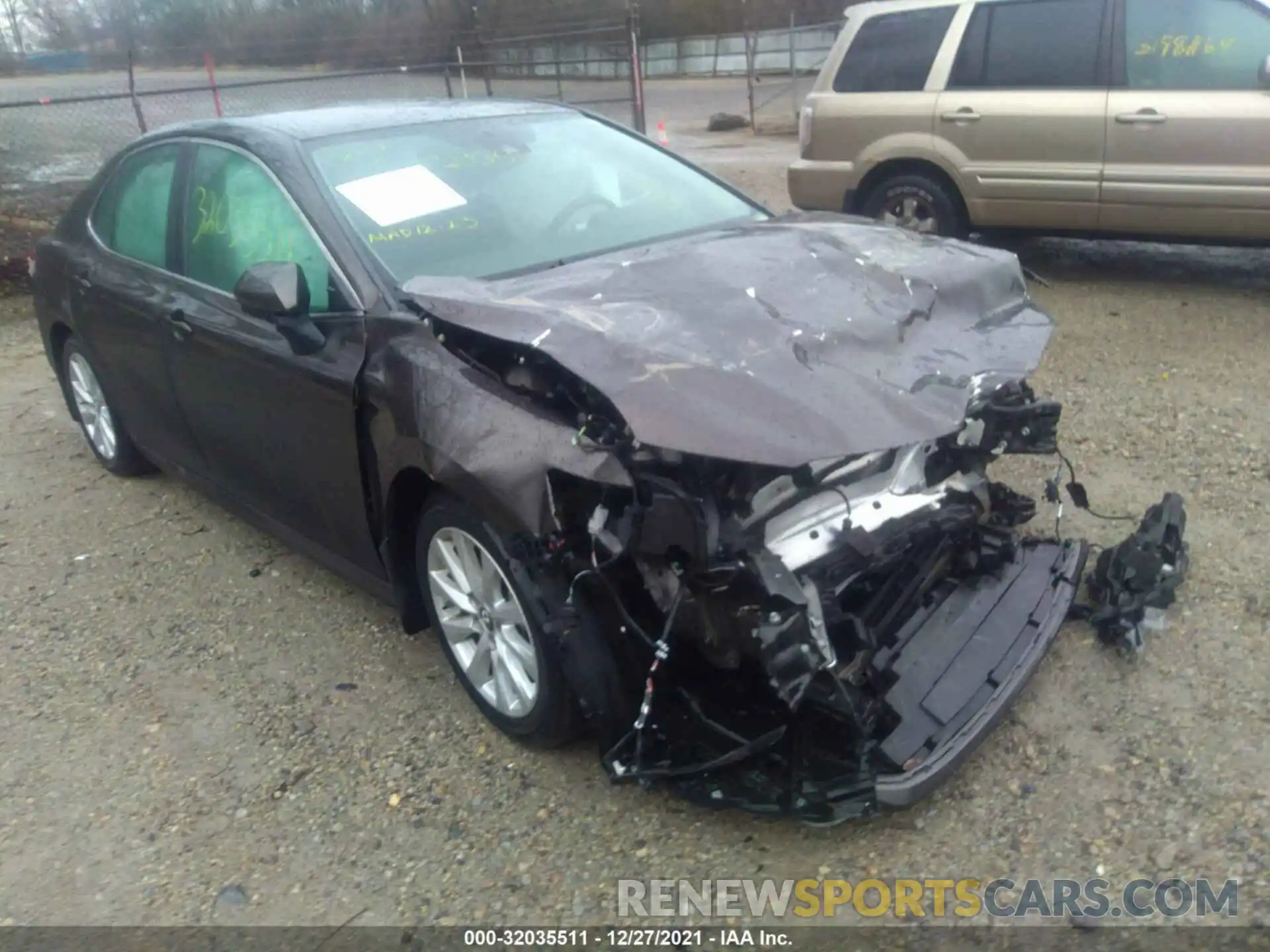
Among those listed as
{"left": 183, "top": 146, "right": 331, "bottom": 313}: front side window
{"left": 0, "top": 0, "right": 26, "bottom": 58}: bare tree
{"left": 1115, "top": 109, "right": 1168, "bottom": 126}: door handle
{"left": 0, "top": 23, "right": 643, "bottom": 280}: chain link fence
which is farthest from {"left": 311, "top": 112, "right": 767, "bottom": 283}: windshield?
{"left": 0, "top": 0, "right": 26, "bottom": 58}: bare tree

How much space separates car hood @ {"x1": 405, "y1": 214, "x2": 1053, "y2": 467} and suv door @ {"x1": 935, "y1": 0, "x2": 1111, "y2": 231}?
3.92 meters

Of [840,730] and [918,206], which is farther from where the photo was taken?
[918,206]

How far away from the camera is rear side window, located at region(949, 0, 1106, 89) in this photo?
272 inches

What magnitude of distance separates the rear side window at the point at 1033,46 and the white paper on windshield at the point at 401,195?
4966 millimetres

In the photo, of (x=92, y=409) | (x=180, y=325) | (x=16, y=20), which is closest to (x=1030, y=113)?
(x=180, y=325)

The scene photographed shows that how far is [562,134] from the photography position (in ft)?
13.6

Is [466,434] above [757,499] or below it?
above

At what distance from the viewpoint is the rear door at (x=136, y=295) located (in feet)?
14.0

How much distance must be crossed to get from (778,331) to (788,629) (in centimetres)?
81

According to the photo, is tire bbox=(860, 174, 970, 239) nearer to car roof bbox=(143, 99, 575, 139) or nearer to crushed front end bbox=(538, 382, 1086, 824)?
car roof bbox=(143, 99, 575, 139)

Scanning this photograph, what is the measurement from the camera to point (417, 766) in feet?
10.2

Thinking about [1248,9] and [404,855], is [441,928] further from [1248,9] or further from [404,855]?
[1248,9]

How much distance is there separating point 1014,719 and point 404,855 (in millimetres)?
1700

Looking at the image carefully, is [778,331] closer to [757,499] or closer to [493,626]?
[757,499]
